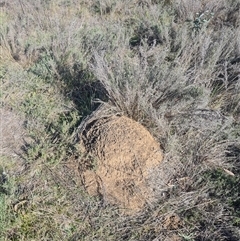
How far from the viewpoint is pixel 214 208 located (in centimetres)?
248

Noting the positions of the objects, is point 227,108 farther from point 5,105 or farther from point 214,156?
point 5,105

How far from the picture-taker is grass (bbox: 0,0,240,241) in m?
2.38

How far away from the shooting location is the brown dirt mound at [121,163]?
98.6 inches

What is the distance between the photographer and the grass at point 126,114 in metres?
2.38

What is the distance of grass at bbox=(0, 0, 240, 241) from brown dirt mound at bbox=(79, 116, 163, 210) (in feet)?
0.30

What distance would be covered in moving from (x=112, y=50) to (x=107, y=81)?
1145mm

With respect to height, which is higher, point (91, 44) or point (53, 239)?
point (91, 44)

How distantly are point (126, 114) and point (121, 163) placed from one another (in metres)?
0.52

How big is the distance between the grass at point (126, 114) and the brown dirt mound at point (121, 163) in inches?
3.7

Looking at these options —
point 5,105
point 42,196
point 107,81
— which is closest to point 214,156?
point 107,81

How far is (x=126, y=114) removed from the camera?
2.90m

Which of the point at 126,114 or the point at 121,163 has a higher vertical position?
the point at 126,114

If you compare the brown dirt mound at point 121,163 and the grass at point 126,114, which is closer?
the grass at point 126,114

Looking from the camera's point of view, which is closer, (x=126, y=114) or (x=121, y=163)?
(x=121, y=163)
